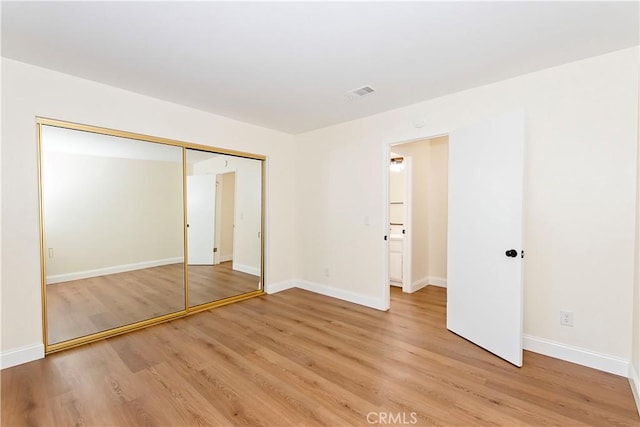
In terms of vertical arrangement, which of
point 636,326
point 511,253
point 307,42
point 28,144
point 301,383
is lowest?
point 301,383

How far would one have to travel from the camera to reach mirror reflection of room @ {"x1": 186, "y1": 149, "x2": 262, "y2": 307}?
12.0 feet

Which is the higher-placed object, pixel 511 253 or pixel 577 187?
pixel 577 187

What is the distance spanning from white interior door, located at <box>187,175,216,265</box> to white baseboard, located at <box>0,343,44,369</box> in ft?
5.10

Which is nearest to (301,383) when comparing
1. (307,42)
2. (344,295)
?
(344,295)

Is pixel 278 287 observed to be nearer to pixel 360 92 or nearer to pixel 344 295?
pixel 344 295

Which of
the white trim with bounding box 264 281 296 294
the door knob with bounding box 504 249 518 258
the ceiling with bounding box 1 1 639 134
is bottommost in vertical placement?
the white trim with bounding box 264 281 296 294

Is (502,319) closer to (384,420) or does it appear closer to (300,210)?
(384,420)

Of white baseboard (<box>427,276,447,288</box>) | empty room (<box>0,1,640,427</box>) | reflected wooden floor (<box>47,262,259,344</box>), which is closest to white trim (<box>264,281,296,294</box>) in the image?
reflected wooden floor (<box>47,262,259,344</box>)

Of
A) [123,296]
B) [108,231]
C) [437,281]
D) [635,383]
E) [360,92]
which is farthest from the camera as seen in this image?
[437,281]

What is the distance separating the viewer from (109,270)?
318 cm

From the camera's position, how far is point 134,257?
132 inches

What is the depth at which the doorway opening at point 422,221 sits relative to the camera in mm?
4289

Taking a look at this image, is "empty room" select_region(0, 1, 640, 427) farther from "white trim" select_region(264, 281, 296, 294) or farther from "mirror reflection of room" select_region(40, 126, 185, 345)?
"white trim" select_region(264, 281, 296, 294)

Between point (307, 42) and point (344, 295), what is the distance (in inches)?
125
